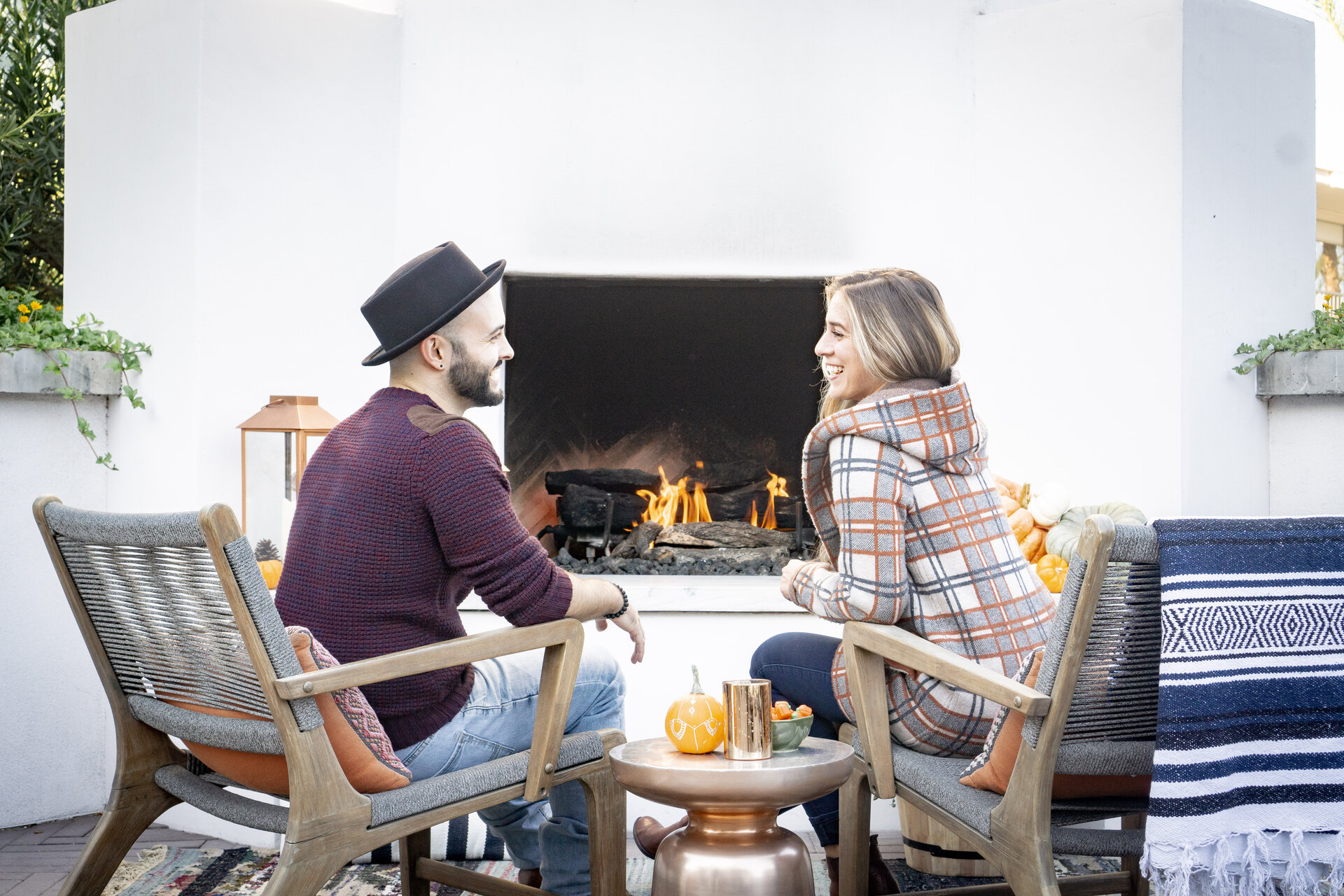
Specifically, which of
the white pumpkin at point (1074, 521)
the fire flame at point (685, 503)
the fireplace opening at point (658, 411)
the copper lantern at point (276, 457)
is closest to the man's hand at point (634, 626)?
the copper lantern at point (276, 457)

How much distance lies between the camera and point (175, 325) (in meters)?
3.49

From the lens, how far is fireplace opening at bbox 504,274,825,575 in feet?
14.1

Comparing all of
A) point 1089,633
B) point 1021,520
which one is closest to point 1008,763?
point 1089,633

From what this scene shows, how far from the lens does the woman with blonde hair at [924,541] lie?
211 centimetres

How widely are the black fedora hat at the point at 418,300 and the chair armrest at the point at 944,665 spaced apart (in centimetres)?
96

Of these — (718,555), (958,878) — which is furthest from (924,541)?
(718,555)

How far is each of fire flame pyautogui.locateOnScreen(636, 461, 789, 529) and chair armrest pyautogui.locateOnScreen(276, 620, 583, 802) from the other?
2.15 m

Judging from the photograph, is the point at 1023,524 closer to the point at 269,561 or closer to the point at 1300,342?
the point at 1300,342

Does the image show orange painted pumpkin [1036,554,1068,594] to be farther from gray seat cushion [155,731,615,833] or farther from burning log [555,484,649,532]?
gray seat cushion [155,731,615,833]

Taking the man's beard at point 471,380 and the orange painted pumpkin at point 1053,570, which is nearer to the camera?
the man's beard at point 471,380

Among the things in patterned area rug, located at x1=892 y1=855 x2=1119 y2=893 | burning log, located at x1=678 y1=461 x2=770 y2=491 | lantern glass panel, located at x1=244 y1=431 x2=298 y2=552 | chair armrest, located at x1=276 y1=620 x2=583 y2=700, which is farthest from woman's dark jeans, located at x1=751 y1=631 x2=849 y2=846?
burning log, located at x1=678 y1=461 x2=770 y2=491

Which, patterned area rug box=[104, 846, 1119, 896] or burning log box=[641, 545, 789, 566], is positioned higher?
burning log box=[641, 545, 789, 566]

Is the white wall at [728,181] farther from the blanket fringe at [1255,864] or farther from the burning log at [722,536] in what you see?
the blanket fringe at [1255,864]

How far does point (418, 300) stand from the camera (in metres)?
2.20
